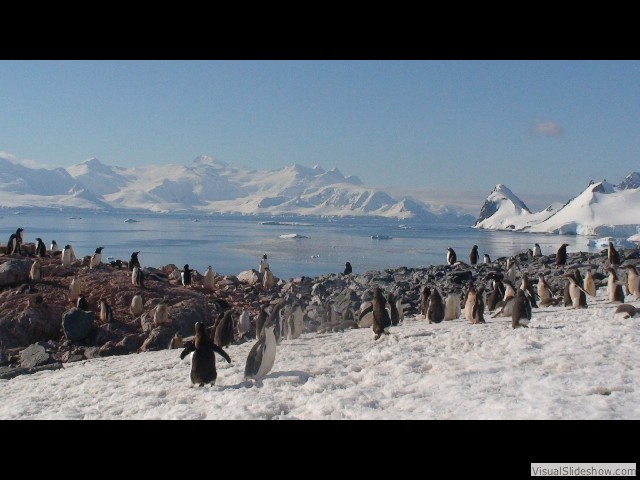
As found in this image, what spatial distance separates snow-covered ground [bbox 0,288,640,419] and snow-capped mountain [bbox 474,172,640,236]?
5116 cm

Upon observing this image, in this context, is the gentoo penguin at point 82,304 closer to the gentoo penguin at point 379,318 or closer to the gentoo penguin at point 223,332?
the gentoo penguin at point 223,332

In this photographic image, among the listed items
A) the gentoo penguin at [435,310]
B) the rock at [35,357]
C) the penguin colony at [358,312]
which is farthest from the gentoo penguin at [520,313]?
the rock at [35,357]

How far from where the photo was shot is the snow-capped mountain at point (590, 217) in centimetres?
6304

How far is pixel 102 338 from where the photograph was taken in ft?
32.2

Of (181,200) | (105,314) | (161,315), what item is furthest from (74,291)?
(181,200)

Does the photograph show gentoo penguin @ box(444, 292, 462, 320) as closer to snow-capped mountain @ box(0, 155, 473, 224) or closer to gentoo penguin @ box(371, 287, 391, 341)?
gentoo penguin @ box(371, 287, 391, 341)

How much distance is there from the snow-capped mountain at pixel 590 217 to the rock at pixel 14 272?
51.2 meters

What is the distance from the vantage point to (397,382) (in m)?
4.98

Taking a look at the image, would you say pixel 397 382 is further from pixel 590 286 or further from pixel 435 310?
pixel 590 286

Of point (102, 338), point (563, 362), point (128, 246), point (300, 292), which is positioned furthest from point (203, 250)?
point (563, 362)

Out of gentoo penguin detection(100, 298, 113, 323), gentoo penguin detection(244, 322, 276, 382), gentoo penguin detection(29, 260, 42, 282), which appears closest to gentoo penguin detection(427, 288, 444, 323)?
gentoo penguin detection(244, 322, 276, 382)

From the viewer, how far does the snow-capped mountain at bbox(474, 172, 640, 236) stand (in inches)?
2482
